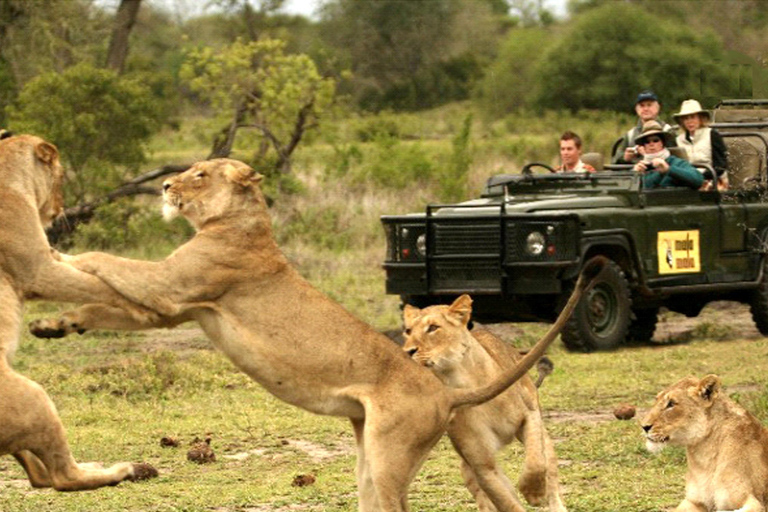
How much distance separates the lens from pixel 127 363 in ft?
35.4

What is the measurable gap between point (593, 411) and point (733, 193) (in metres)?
3.93

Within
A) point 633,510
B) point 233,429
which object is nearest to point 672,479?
point 633,510

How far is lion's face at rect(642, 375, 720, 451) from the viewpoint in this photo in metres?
6.30

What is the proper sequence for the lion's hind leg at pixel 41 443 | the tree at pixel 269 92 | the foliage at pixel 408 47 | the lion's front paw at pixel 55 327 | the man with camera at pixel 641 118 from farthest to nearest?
the foliage at pixel 408 47 < the tree at pixel 269 92 < the man with camera at pixel 641 118 < the lion's front paw at pixel 55 327 < the lion's hind leg at pixel 41 443

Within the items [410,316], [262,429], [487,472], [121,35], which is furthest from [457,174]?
[487,472]

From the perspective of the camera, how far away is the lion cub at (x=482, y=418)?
622cm

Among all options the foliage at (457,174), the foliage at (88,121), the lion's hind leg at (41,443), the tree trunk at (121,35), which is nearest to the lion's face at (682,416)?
the lion's hind leg at (41,443)

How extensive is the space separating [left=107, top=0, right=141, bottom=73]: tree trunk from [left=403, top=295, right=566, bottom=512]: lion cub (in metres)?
16.3

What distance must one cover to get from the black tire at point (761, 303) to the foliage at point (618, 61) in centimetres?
921

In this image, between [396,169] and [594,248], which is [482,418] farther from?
[396,169]

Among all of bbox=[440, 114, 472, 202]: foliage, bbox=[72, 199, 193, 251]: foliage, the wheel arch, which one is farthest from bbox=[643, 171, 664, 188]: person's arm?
bbox=[440, 114, 472, 202]: foliage

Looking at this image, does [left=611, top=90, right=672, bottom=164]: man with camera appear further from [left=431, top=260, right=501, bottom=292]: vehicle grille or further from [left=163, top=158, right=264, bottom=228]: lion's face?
[left=163, top=158, right=264, bottom=228]: lion's face

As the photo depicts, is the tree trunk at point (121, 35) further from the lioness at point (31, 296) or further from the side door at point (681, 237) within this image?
the lioness at point (31, 296)

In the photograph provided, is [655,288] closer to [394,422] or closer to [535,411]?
[535,411]
